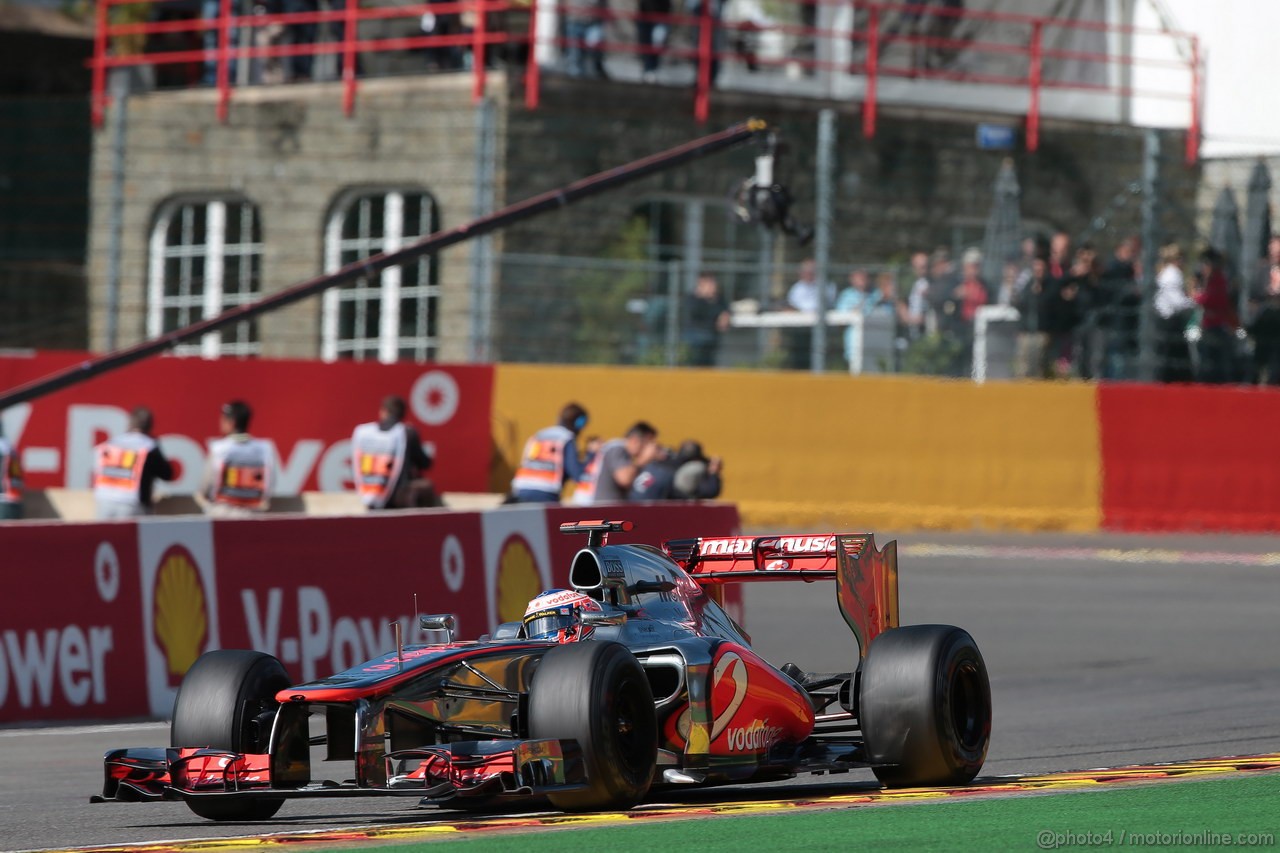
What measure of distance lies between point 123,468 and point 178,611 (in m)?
5.57

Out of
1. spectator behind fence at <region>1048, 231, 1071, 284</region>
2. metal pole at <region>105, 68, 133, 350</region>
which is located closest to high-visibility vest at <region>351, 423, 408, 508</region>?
metal pole at <region>105, 68, 133, 350</region>

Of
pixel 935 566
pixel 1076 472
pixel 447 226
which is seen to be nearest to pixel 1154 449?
pixel 1076 472

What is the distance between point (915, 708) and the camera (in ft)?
26.7

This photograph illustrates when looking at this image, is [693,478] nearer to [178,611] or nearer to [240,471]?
[240,471]

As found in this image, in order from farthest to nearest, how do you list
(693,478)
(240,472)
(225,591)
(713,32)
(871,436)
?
(713,32) → (871,436) → (240,472) → (693,478) → (225,591)

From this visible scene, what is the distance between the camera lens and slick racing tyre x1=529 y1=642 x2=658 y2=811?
7.24 meters

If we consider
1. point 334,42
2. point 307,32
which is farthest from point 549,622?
point 334,42

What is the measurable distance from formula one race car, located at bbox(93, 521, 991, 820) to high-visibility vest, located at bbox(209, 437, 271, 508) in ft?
30.0

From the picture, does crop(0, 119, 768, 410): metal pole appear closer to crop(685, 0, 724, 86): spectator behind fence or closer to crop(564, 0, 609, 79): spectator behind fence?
crop(564, 0, 609, 79): spectator behind fence

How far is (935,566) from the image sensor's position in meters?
19.0

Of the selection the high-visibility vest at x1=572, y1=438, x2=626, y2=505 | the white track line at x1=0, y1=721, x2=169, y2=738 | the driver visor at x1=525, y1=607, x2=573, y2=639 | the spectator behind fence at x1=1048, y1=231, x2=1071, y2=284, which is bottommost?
the white track line at x1=0, y1=721, x2=169, y2=738

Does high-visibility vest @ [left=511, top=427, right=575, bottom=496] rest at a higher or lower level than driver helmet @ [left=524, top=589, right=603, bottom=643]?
higher

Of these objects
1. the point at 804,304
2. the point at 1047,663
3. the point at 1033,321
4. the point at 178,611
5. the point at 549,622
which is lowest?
the point at 1047,663

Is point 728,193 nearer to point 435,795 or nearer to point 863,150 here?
point 863,150
